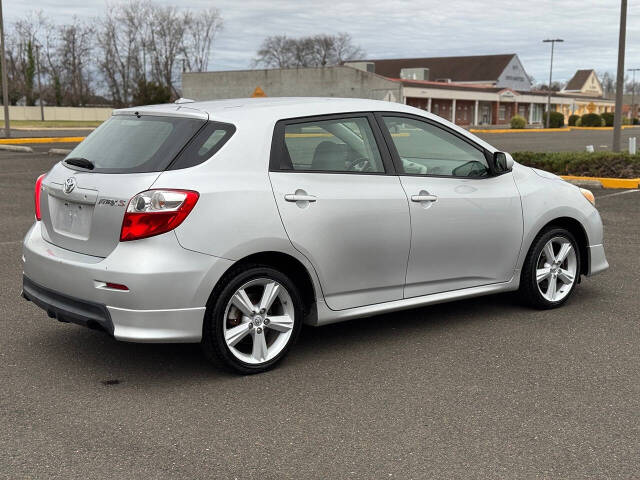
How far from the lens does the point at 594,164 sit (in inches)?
679

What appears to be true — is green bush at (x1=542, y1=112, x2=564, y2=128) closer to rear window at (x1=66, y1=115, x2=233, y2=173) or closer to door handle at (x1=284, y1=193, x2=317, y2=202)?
door handle at (x1=284, y1=193, x2=317, y2=202)

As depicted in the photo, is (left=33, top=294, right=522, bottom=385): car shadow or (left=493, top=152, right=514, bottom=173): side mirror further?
(left=493, top=152, right=514, bottom=173): side mirror

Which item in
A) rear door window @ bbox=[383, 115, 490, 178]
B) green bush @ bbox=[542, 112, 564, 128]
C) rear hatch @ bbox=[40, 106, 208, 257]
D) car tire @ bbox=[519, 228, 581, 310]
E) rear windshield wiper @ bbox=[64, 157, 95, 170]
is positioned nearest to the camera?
rear hatch @ bbox=[40, 106, 208, 257]

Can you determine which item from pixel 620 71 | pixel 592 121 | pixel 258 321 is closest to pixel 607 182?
pixel 620 71

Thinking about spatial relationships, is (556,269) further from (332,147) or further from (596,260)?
(332,147)

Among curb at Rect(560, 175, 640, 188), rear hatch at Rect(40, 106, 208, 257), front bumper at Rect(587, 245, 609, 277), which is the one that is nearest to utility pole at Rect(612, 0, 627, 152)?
curb at Rect(560, 175, 640, 188)

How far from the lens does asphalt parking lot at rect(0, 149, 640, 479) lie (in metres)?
3.56

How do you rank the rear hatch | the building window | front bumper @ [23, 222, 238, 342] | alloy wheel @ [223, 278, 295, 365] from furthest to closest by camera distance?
the building window → alloy wheel @ [223, 278, 295, 365] → the rear hatch → front bumper @ [23, 222, 238, 342]

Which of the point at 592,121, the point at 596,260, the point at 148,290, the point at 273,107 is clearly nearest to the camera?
the point at 148,290

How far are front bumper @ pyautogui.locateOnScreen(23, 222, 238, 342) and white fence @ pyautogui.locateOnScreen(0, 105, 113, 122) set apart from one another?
Result: 253 ft

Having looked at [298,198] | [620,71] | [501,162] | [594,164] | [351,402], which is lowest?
[351,402]

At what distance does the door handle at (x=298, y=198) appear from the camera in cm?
469

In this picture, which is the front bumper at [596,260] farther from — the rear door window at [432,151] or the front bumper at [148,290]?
the front bumper at [148,290]

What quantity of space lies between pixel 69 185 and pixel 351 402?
6.98 feet
